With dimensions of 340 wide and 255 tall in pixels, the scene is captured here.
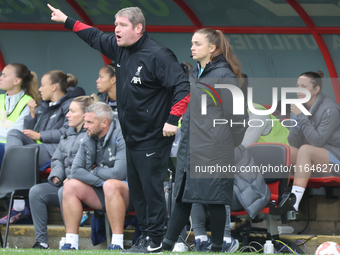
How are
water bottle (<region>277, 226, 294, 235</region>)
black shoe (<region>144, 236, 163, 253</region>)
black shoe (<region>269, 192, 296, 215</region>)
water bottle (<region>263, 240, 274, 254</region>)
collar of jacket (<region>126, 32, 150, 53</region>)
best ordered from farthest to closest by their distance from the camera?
water bottle (<region>277, 226, 294, 235</region>) → black shoe (<region>269, 192, 296, 215</region>) → water bottle (<region>263, 240, 274, 254</region>) → collar of jacket (<region>126, 32, 150, 53</region>) → black shoe (<region>144, 236, 163, 253</region>)

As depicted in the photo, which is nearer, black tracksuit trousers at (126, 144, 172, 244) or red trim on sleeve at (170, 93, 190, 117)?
red trim on sleeve at (170, 93, 190, 117)

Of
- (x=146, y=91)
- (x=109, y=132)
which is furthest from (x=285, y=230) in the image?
(x=146, y=91)

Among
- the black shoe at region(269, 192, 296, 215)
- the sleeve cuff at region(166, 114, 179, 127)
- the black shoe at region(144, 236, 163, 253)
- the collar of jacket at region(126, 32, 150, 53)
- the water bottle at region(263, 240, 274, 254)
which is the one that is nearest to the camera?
the sleeve cuff at region(166, 114, 179, 127)

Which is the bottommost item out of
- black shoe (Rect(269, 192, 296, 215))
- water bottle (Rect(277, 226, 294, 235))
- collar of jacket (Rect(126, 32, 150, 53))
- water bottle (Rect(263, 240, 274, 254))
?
water bottle (Rect(263, 240, 274, 254))

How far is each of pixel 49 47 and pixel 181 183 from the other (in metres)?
5.06

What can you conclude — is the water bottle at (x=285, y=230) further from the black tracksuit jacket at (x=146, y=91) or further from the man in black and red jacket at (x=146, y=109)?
the black tracksuit jacket at (x=146, y=91)

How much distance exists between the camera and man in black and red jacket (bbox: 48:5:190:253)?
3680 mm

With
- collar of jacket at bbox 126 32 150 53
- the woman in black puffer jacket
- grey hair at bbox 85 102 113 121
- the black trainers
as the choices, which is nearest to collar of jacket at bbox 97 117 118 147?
grey hair at bbox 85 102 113 121

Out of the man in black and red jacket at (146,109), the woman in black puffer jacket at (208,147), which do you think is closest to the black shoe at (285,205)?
the woman in black puffer jacket at (208,147)

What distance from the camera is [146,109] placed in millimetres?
3713

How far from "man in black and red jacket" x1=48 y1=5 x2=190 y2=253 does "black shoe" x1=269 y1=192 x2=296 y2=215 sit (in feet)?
4.30

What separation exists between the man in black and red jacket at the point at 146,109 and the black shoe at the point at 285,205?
4.30ft

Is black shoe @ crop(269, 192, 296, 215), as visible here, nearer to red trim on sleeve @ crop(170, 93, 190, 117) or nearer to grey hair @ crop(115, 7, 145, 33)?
red trim on sleeve @ crop(170, 93, 190, 117)

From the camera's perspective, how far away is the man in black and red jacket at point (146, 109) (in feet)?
→ 12.1
